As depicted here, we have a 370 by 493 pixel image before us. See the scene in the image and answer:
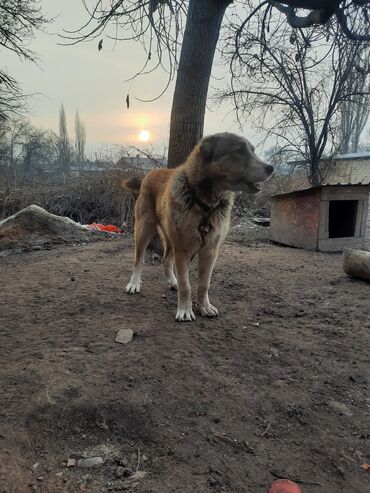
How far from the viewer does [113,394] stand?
217 cm

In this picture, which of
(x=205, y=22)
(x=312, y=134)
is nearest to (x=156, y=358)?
(x=205, y=22)

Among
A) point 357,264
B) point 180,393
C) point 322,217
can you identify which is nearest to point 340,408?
point 180,393

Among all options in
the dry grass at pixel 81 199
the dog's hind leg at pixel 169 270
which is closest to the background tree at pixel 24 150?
the dry grass at pixel 81 199

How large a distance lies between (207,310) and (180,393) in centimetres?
131

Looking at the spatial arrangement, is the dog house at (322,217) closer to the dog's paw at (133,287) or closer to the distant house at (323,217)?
the distant house at (323,217)

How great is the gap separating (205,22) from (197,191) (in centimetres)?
385

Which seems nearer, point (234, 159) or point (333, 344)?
point (333, 344)

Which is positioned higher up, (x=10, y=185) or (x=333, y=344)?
(x=10, y=185)

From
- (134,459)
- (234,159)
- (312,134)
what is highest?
(312,134)

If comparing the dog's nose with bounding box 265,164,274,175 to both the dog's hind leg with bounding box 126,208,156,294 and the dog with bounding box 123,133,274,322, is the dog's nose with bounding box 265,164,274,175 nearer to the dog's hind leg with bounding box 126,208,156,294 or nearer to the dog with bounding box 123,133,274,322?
the dog with bounding box 123,133,274,322

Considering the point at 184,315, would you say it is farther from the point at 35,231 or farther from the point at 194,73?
the point at 35,231

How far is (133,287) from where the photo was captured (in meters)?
4.11

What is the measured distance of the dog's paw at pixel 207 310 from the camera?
3480 mm

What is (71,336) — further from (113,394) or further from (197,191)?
(197,191)
